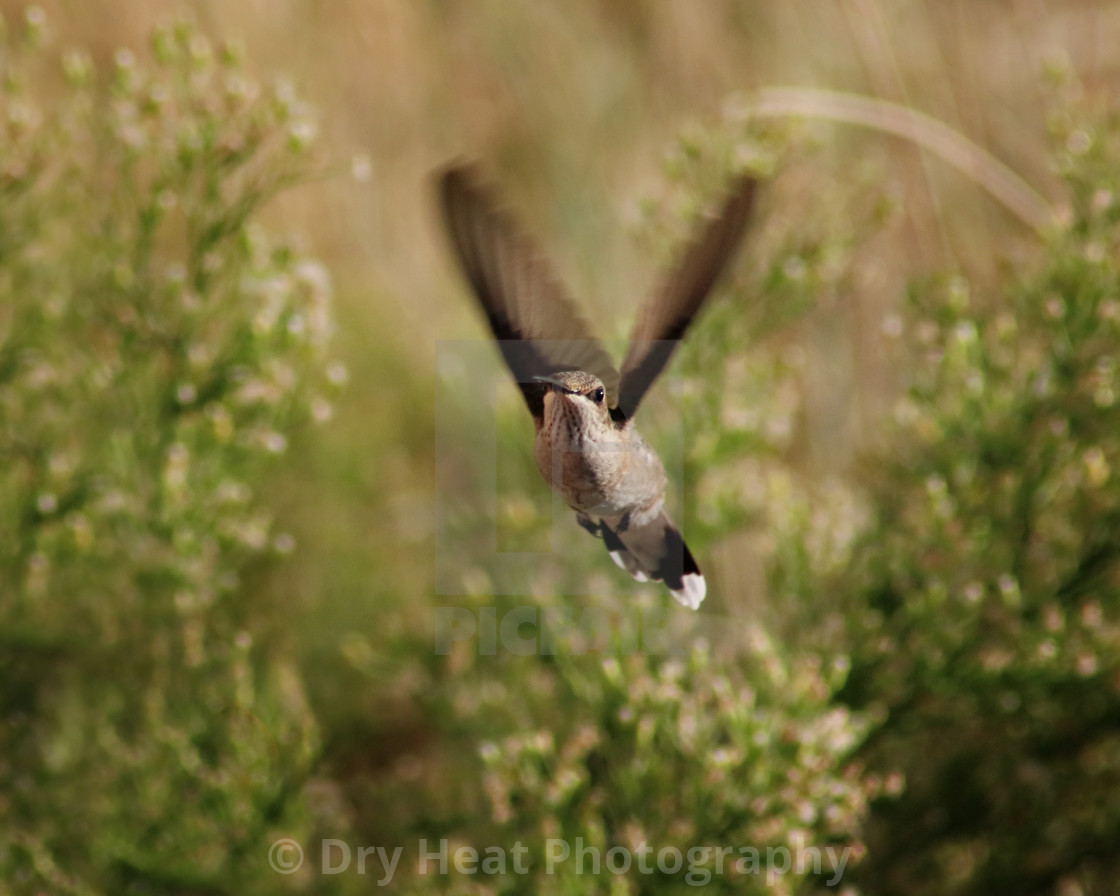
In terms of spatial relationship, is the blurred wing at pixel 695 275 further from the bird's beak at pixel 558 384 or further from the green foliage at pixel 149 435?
the green foliage at pixel 149 435

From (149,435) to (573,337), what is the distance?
5.96ft

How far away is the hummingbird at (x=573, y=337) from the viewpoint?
→ 166 centimetres

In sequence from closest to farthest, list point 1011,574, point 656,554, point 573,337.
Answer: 1. point 573,337
2. point 656,554
3. point 1011,574

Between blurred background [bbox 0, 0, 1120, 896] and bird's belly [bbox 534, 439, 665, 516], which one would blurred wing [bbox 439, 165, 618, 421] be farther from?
blurred background [bbox 0, 0, 1120, 896]

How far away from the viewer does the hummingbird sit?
1.66 m

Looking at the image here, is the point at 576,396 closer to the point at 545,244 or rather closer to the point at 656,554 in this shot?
the point at 656,554

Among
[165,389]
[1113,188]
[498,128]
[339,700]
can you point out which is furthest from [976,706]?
[498,128]

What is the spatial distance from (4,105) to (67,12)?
2.71 m

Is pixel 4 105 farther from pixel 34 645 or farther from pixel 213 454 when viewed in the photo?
pixel 34 645

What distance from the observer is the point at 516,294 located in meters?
1.81

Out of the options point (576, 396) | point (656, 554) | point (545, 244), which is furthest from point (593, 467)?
point (545, 244)

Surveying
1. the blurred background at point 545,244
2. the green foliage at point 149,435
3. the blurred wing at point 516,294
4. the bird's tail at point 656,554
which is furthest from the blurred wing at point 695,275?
the green foliage at point 149,435

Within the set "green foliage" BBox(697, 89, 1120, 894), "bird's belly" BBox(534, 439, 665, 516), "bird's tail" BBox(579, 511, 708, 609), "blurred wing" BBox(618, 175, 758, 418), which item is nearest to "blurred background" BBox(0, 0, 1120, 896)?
"green foliage" BBox(697, 89, 1120, 894)

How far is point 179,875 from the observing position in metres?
3.24
